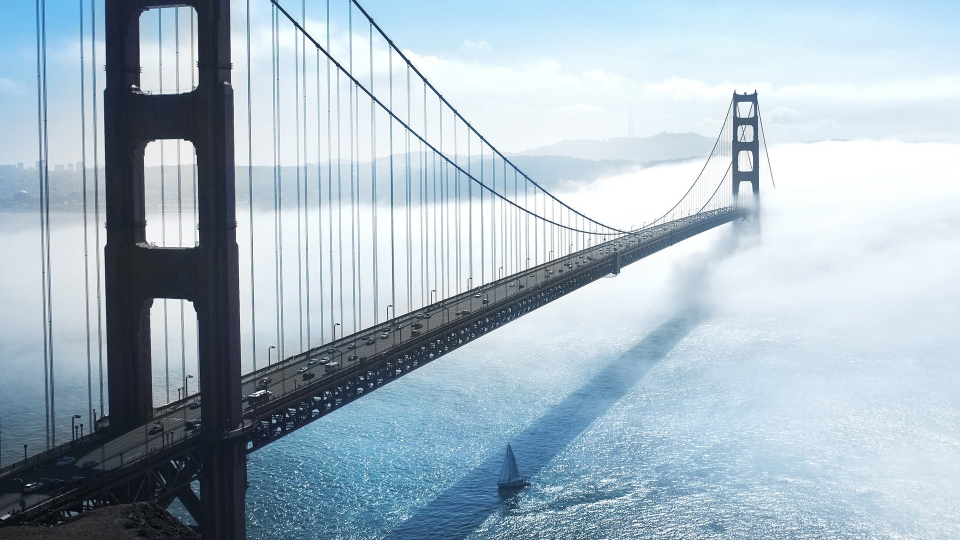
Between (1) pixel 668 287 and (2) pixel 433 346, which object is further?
(1) pixel 668 287

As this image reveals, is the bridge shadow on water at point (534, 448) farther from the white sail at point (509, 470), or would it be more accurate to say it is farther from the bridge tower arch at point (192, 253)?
the bridge tower arch at point (192, 253)

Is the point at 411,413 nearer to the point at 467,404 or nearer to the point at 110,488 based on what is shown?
the point at 467,404

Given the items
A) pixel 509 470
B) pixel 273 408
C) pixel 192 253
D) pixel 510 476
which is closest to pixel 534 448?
pixel 509 470

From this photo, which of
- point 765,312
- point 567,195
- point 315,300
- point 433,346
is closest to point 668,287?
point 765,312

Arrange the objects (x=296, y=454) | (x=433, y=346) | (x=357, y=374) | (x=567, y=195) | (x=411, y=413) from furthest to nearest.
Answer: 1. (x=567, y=195)
2. (x=411, y=413)
3. (x=296, y=454)
4. (x=433, y=346)
5. (x=357, y=374)

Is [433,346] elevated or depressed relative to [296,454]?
elevated

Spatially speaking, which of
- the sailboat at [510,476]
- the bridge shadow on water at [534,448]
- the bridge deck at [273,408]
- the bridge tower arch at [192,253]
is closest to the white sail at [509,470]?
the sailboat at [510,476]
